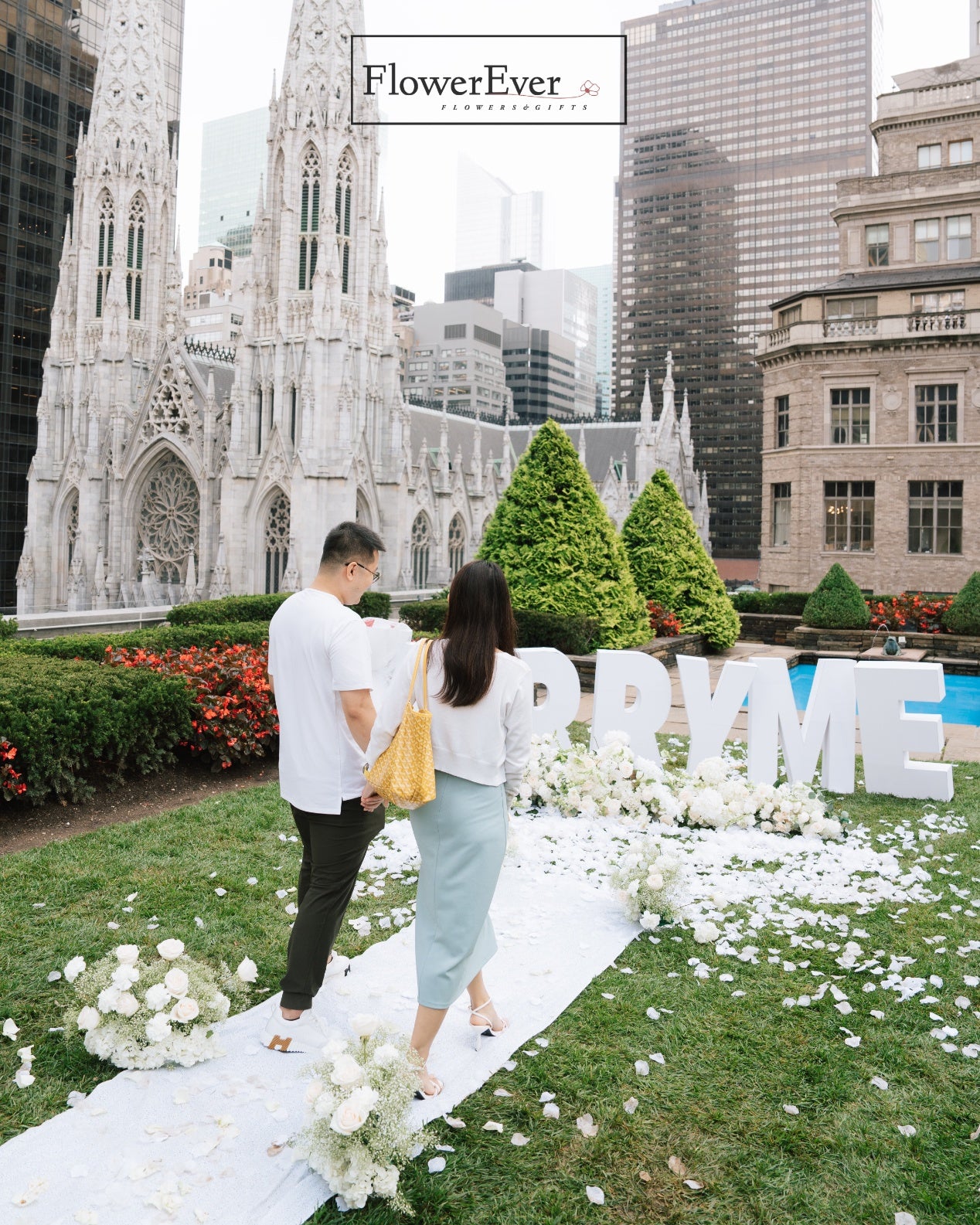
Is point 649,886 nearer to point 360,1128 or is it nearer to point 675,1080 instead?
point 675,1080

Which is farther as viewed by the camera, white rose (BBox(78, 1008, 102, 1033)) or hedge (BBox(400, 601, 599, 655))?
hedge (BBox(400, 601, 599, 655))

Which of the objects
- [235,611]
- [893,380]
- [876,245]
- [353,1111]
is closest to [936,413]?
[893,380]

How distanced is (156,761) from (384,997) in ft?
16.3

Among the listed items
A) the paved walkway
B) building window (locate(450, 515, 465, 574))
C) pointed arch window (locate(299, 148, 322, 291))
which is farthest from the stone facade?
pointed arch window (locate(299, 148, 322, 291))

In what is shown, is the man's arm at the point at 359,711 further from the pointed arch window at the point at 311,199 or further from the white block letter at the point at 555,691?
the pointed arch window at the point at 311,199

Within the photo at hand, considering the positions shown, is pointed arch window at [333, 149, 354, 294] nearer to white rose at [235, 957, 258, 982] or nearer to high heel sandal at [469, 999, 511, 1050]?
white rose at [235, 957, 258, 982]

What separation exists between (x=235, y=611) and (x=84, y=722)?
11019 mm

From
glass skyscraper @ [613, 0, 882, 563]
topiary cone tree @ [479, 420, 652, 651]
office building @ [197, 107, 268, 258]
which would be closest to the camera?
topiary cone tree @ [479, 420, 652, 651]

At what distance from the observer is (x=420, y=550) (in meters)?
45.2

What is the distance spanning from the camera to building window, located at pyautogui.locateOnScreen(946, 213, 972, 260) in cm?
3112

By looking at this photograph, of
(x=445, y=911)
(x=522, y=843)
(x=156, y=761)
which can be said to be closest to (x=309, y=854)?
(x=445, y=911)

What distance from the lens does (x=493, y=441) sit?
6012 cm

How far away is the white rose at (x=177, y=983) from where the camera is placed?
13.1 feet

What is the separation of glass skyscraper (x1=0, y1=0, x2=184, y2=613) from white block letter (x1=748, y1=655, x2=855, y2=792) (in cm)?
5041
